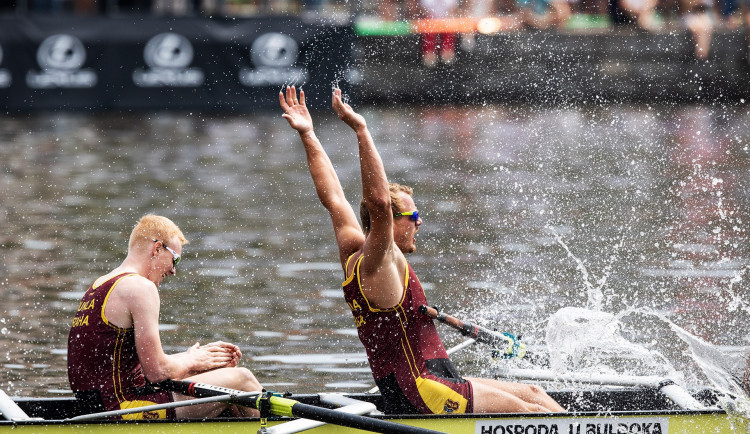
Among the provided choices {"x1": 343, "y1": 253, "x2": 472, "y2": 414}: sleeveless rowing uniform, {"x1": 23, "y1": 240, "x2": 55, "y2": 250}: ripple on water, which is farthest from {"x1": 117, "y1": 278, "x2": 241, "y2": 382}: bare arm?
{"x1": 23, "y1": 240, "x2": 55, "y2": 250}: ripple on water

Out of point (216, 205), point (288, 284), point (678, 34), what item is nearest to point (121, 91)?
point (216, 205)

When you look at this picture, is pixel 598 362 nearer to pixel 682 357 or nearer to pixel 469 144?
pixel 682 357

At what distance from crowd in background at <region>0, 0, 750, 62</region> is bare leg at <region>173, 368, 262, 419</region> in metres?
19.5

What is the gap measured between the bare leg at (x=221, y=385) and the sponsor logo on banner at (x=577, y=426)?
1.28 meters

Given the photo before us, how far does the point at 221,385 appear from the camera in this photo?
659 centimetres

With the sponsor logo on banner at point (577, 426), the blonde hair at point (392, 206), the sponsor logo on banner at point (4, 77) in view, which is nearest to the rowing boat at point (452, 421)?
the sponsor logo on banner at point (577, 426)

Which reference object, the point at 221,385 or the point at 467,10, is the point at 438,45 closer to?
the point at 467,10

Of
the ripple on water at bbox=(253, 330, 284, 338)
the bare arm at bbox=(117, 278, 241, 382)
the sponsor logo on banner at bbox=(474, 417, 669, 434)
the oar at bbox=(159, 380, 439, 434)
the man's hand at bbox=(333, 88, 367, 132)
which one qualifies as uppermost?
the man's hand at bbox=(333, 88, 367, 132)

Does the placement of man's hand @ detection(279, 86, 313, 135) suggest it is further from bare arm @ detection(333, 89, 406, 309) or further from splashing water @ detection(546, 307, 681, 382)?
splashing water @ detection(546, 307, 681, 382)

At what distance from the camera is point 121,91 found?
25.9 meters

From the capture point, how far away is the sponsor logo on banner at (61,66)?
989 inches

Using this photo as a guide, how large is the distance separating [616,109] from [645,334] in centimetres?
1761

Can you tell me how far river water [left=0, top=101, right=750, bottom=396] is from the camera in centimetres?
988

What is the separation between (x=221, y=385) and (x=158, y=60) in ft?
64.5
